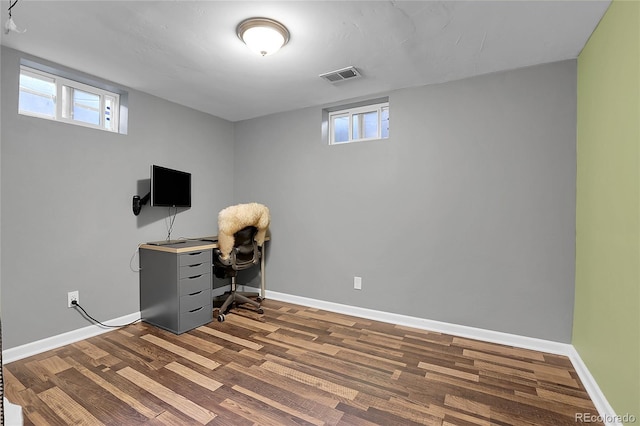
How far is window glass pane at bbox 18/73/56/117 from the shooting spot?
97.7 inches

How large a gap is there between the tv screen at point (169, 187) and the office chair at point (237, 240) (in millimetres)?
585

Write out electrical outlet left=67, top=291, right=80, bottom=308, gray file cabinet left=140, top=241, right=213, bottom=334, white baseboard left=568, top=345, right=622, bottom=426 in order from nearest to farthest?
white baseboard left=568, top=345, right=622, bottom=426
electrical outlet left=67, top=291, right=80, bottom=308
gray file cabinet left=140, top=241, right=213, bottom=334

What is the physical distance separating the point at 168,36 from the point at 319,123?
5.83 ft

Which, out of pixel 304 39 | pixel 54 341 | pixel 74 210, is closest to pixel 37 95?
pixel 74 210

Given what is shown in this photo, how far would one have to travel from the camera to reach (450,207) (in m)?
2.82

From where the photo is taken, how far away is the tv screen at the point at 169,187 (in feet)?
9.73

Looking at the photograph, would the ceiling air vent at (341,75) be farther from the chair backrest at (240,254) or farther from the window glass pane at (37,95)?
the window glass pane at (37,95)

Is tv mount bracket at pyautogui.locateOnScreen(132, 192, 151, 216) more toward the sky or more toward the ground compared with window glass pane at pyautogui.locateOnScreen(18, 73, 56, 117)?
more toward the ground

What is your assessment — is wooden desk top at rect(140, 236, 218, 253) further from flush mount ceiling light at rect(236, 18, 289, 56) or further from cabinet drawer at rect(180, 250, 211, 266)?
flush mount ceiling light at rect(236, 18, 289, 56)

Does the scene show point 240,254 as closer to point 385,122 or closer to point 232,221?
point 232,221

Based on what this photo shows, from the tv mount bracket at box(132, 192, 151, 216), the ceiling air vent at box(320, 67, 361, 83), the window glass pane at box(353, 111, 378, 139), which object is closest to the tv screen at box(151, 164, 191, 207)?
the tv mount bracket at box(132, 192, 151, 216)

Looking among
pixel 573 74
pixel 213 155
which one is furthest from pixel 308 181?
pixel 573 74

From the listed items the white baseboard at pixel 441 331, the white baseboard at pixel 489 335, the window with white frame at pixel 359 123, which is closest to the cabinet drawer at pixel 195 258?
the white baseboard at pixel 441 331

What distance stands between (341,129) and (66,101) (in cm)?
269
